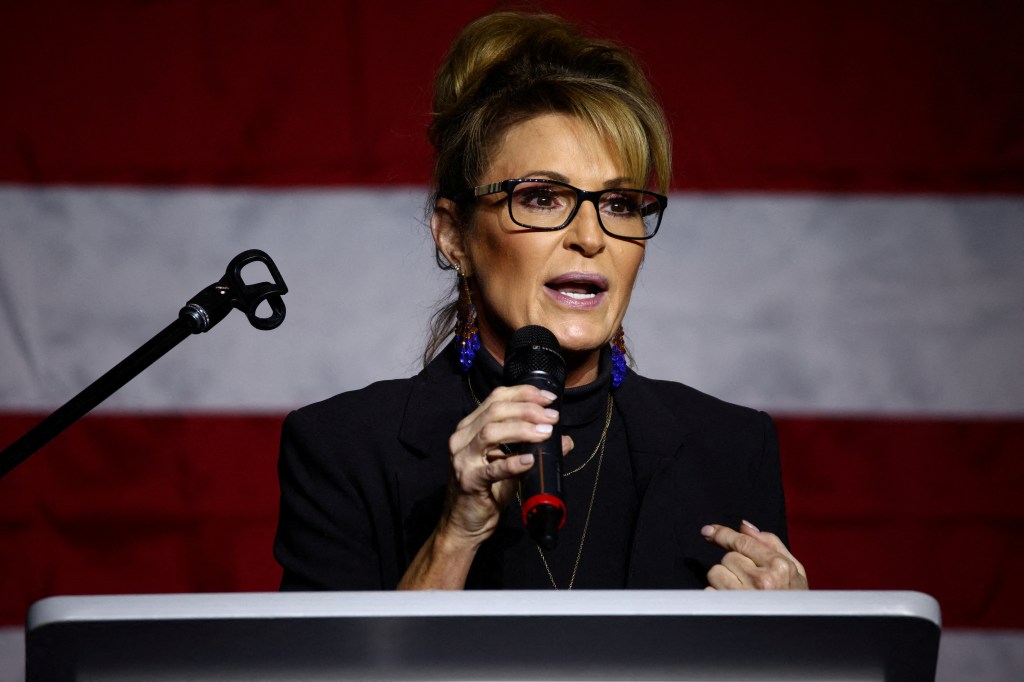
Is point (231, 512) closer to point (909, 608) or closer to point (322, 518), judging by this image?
point (322, 518)

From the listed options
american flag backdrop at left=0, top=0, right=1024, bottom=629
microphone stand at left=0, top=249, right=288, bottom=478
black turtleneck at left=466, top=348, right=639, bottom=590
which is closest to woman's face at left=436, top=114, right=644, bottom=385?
black turtleneck at left=466, top=348, right=639, bottom=590

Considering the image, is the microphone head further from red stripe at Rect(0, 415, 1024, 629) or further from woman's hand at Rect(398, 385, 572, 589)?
red stripe at Rect(0, 415, 1024, 629)

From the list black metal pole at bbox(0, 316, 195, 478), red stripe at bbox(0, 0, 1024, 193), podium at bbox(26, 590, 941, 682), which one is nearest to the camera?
podium at bbox(26, 590, 941, 682)

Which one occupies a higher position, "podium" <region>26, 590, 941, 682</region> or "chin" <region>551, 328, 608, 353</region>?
"chin" <region>551, 328, 608, 353</region>

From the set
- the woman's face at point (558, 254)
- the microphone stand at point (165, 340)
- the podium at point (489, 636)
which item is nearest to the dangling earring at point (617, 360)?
the woman's face at point (558, 254)

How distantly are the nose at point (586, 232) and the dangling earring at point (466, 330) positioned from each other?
0.23 meters

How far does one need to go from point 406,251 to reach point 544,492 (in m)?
1.34

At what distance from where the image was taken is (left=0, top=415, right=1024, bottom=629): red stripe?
212 centimetres

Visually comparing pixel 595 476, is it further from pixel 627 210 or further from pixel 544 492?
pixel 544 492

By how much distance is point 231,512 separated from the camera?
2.13m

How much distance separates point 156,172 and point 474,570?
1.16 metres

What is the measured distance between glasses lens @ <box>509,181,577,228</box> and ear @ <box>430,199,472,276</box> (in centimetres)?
16

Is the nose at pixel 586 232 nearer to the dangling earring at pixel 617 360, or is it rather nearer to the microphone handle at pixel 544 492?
the dangling earring at pixel 617 360

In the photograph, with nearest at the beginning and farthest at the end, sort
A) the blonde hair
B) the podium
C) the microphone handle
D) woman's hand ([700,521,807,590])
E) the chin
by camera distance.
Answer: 1. the podium
2. the microphone handle
3. woman's hand ([700,521,807,590])
4. the chin
5. the blonde hair
